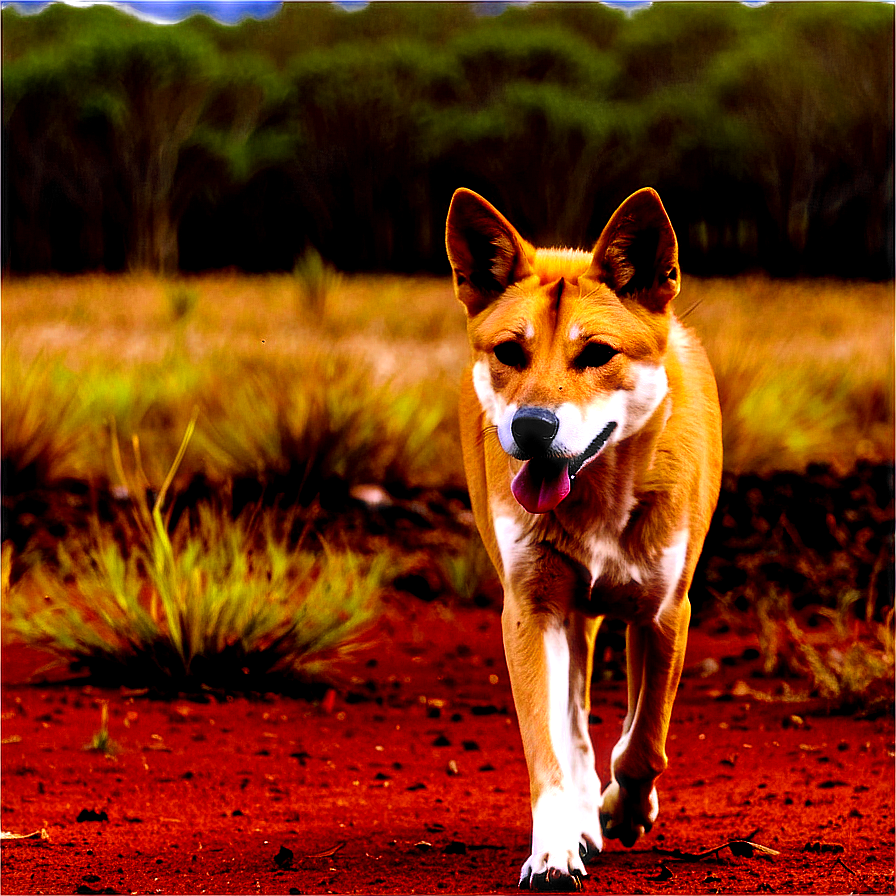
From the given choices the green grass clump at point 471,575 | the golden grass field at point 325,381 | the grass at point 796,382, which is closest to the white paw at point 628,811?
the grass at point 796,382

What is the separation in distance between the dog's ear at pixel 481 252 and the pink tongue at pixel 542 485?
1.82 ft

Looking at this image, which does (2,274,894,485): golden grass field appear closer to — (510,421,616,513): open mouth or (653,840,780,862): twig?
(653,840,780,862): twig

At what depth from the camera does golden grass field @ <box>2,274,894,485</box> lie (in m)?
9.98

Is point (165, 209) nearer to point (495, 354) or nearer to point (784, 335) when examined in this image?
point (784, 335)

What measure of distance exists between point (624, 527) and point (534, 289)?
0.74 m

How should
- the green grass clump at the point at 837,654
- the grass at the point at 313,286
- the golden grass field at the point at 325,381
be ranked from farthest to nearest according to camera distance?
the grass at the point at 313,286
the golden grass field at the point at 325,381
the green grass clump at the point at 837,654

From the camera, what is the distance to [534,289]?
4078mm

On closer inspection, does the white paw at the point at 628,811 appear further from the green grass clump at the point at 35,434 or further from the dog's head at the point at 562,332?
the green grass clump at the point at 35,434

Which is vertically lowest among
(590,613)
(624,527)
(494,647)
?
(494,647)

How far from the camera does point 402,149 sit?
27.6 metres

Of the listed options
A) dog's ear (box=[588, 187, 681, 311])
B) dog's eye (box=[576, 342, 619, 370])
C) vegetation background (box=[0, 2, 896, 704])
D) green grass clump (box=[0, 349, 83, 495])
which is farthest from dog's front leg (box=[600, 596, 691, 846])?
green grass clump (box=[0, 349, 83, 495])

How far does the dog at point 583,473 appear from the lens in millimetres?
3828

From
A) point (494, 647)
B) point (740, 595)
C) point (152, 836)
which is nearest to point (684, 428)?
point (152, 836)

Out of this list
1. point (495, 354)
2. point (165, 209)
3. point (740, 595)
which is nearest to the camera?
point (495, 354)
